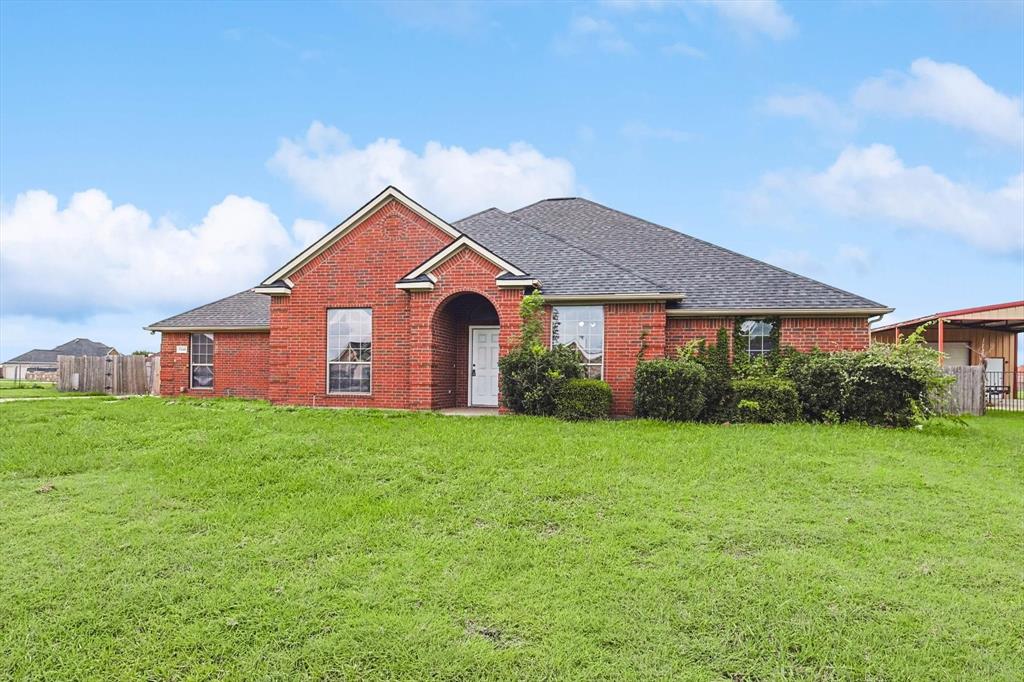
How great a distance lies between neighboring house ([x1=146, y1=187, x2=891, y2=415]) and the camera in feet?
50.6

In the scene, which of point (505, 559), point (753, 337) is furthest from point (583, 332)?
point (505, 559)

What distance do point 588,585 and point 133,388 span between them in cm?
2691

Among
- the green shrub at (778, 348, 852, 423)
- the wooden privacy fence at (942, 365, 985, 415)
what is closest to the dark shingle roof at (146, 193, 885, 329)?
the green shrub at (778, 348, 852, 423)

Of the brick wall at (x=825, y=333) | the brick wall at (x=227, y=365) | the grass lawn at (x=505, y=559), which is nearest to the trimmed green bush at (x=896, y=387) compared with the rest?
the brick wall at (x=825, y=333)

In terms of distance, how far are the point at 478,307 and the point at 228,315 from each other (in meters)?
9.03

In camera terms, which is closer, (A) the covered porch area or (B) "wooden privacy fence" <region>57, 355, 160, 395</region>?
(A) the covered porch area

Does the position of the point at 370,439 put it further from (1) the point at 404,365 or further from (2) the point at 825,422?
(2) the point at 825,422

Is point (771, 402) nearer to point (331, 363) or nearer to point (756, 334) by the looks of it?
point (756, 334)

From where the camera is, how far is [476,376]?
59.2 feet

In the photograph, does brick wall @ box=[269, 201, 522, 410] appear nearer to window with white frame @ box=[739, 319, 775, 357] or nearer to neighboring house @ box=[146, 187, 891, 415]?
neighboring house @ box=[146, 187, 891, 415]

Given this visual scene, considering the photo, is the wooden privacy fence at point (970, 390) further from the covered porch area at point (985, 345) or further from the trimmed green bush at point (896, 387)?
the trimmed green bush at point (896, 387)

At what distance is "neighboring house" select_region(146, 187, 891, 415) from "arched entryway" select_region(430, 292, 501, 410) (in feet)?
0.11

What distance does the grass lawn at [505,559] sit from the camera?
15.5ft

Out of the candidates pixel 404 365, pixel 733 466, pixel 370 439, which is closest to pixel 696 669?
pixel 733 466
